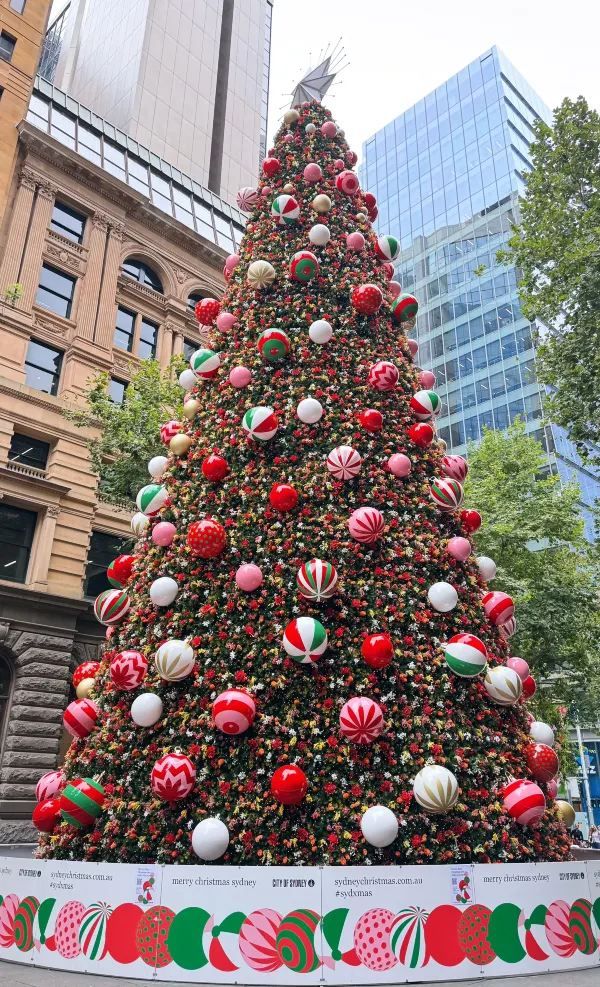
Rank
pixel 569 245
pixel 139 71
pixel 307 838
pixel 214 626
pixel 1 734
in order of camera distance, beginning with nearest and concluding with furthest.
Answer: pixel 307 838, pixel 214 626, pixel 569 245, pixel 1 734, pixel 139 71

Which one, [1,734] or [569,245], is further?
[1,734]

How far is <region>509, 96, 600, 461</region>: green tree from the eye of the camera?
1501cm

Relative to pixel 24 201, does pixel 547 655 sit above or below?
below

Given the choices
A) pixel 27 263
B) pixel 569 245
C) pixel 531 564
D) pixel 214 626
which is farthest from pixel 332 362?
pixel 27 263

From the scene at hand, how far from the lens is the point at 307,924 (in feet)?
17.7

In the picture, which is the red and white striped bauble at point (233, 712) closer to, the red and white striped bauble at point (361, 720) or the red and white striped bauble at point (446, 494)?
the red and white striped bauble at point (361, 720)

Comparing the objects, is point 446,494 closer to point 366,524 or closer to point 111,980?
point 366,524

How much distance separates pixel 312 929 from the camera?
17.7 feet

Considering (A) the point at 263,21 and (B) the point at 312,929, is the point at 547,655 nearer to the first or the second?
(B) the point at 312,929

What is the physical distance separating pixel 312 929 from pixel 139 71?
4460 cm

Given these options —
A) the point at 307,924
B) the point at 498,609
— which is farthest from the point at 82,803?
the point at 498,609

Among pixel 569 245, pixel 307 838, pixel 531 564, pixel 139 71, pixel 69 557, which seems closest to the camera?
pixel 307 838

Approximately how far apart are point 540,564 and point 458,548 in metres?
12.2

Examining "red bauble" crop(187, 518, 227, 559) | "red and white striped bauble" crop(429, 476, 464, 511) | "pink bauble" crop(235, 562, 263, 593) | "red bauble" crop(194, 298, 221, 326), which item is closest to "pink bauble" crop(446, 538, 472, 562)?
"red and white striped bauble" crop(429, 476, 464, 511)
